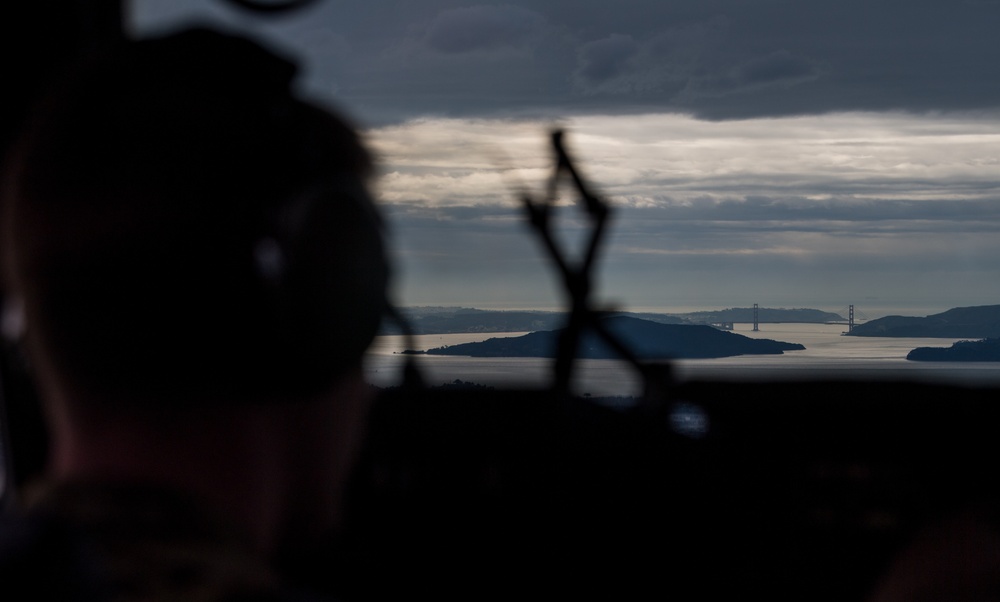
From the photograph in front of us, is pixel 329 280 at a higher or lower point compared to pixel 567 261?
higher

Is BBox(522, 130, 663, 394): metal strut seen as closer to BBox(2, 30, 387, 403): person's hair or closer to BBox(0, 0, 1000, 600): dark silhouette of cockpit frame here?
BBox(0, 0, 1000, 600): dark silhouette of cockpit frame

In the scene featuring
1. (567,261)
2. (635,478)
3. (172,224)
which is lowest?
(635,478)

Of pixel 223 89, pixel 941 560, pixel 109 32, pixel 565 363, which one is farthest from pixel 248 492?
pixel 565 363

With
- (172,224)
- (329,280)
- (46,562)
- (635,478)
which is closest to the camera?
(46,562)

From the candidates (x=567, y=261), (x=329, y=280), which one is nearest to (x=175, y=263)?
(x=329, y=280)

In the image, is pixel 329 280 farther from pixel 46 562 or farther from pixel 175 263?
pixel 46 562

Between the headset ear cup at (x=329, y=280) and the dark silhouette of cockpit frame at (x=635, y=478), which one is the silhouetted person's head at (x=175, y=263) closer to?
the headset ear cup at (x=329, y=280)

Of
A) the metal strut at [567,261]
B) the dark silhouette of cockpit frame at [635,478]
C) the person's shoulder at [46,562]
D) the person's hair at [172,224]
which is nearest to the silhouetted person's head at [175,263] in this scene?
the person's hair at [172,224]
